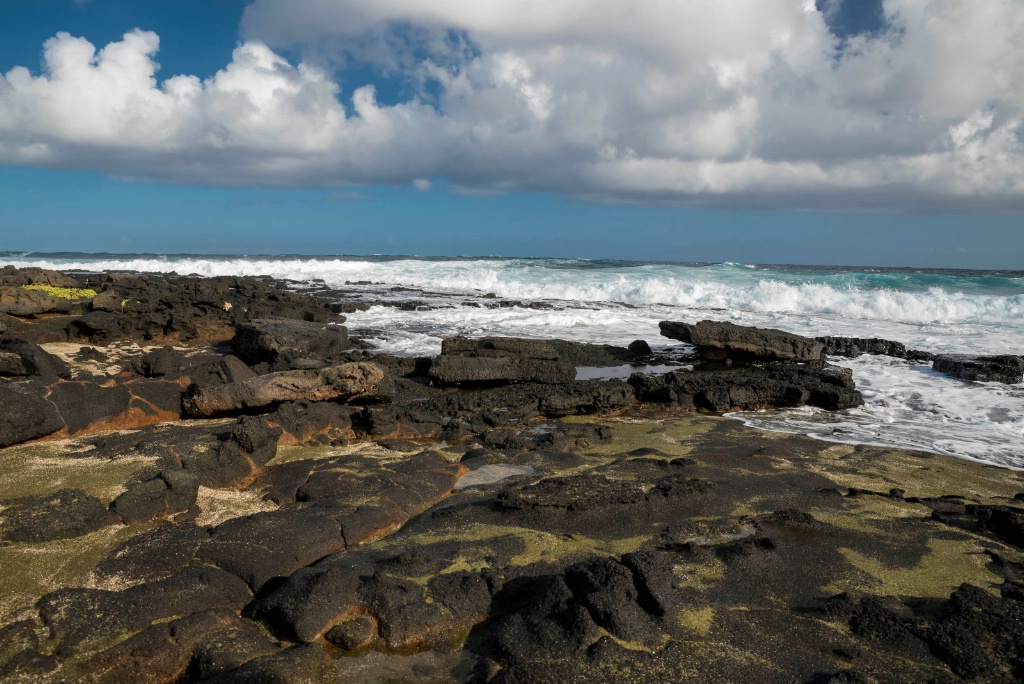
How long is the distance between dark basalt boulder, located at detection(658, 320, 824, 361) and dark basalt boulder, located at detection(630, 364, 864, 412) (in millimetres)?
2575

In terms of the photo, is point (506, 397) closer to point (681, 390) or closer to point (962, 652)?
point (681, 390)

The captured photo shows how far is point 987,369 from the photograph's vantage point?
33.7 feet

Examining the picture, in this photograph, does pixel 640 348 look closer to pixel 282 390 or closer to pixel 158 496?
pixel 282 390

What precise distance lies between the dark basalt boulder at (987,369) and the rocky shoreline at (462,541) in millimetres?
5072

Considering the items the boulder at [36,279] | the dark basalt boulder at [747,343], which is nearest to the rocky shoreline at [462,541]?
the dark basalt boulder at [747,343]

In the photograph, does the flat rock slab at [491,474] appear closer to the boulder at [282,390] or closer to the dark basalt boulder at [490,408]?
the dark basalt boulder at [490,408]

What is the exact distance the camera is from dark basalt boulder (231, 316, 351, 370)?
9.35 meters

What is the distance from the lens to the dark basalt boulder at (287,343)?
9.35 meters

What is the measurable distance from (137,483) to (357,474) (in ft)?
5.23

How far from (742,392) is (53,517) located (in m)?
7.65

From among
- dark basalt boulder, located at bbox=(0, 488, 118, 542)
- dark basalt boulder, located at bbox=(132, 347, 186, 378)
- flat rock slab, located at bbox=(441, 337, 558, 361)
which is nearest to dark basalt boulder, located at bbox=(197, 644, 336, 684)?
dark basalt boulder, located at bbox=(0, 488, 118, 542)

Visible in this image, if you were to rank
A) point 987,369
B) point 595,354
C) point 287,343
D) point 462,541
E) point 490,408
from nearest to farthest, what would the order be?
point 462,541
point 490,408
point 287,343
point 987,369
point 595,354

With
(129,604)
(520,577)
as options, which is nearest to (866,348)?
(520,577)

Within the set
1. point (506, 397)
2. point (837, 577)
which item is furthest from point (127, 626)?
point (506, 397)
